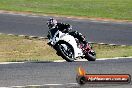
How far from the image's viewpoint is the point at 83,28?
104 ft

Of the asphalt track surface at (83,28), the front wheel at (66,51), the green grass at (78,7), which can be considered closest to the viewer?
the front wheel at (66,51)

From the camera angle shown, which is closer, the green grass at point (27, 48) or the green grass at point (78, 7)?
the green grass at point (27, 48)

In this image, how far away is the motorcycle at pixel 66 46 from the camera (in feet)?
52.8

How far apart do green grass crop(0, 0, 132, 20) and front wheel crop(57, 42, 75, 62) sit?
838 inches

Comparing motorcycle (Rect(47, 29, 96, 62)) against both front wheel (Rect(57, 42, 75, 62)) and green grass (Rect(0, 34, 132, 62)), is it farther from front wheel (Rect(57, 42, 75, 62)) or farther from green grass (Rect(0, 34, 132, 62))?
green grass (Rect(0, 34, 132, 62))

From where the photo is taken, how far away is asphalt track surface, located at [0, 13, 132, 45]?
27.9 meters

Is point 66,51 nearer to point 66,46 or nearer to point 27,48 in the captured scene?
point 66,46

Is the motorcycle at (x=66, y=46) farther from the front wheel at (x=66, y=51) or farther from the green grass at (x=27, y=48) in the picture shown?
the green grass at (x=27, y=48)

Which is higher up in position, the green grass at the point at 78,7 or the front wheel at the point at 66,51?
the front wheel at the point at 66,51

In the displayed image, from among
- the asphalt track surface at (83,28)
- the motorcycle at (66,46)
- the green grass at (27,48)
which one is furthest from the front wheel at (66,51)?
the asphalt track surface at (83,28)

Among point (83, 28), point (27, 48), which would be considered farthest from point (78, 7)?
point (27, 48)

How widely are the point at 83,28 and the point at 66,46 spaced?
15.6 m

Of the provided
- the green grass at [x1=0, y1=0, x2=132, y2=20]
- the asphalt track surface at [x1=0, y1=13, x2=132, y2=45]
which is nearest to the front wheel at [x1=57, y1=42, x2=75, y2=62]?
the asphalt track surface at [x1=0, y1=13, x2=132, y2=45]

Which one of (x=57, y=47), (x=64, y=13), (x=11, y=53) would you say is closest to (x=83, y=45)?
(x=57, y=47)
